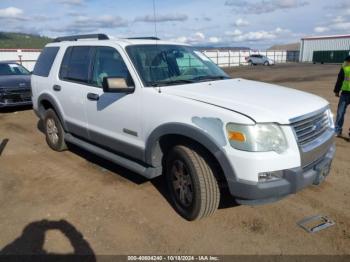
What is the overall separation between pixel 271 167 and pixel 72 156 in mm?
4057

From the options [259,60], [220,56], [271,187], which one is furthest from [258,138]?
[259,60]

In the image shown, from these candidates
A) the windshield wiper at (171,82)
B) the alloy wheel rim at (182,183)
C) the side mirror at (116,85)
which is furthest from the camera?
the windshield wiper at (171,82)

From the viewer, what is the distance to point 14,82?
10.3 m

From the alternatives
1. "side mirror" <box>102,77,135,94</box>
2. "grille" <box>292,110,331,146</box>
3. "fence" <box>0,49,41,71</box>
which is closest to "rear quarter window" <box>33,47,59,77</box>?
"side mirror" <box>102,77,135,94</box>

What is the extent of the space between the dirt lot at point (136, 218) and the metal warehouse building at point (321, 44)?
180ft

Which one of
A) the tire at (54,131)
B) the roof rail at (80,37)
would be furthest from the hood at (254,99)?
the tire at (54,131)

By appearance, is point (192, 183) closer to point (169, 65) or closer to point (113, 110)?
point (113, 110)

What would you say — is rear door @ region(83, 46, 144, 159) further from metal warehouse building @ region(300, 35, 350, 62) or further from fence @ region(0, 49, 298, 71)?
metal warehouse building @ region(300, 35, 350, 62)

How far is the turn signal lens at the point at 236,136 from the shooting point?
3047 millimetres

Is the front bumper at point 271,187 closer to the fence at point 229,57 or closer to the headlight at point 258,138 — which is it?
the headlight at point 258,138

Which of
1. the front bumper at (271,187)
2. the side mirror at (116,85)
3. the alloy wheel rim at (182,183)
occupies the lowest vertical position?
the alloy wheel rim at (182,183)

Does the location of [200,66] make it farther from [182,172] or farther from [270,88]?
[182,172]

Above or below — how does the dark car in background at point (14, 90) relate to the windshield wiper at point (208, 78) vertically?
below

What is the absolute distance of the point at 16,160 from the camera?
19.6 ft
